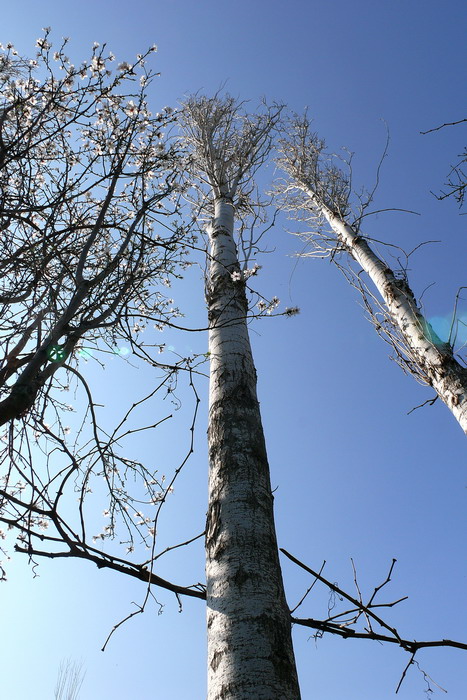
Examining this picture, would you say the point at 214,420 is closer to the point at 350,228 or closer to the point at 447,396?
the point at 447,396

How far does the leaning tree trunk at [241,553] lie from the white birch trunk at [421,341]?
1.85 metres

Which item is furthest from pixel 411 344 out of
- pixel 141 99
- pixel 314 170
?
pixel 314 170

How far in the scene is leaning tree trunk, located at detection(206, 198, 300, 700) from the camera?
1274mm

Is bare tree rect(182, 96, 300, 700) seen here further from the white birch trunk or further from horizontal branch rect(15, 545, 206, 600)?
the white birch trunk

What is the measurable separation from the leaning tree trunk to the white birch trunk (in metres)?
1.85

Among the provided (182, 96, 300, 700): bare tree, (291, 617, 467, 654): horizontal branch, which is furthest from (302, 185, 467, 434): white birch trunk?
(291, 617, 467, 654): horizontal branch

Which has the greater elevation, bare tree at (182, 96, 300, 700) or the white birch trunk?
the white birch trunk

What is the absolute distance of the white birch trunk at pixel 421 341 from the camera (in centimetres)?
352

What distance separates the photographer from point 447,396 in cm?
358

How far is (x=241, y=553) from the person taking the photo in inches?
62.2

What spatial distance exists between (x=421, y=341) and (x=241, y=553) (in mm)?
2973

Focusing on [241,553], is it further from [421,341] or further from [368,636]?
[421,341]

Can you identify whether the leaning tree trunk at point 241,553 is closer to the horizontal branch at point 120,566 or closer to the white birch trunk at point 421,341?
the horizontal branch at point 120,566

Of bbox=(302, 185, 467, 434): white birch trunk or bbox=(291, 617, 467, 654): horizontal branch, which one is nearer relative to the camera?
bbox=(291, 617, 467, 654): horizontal branch
